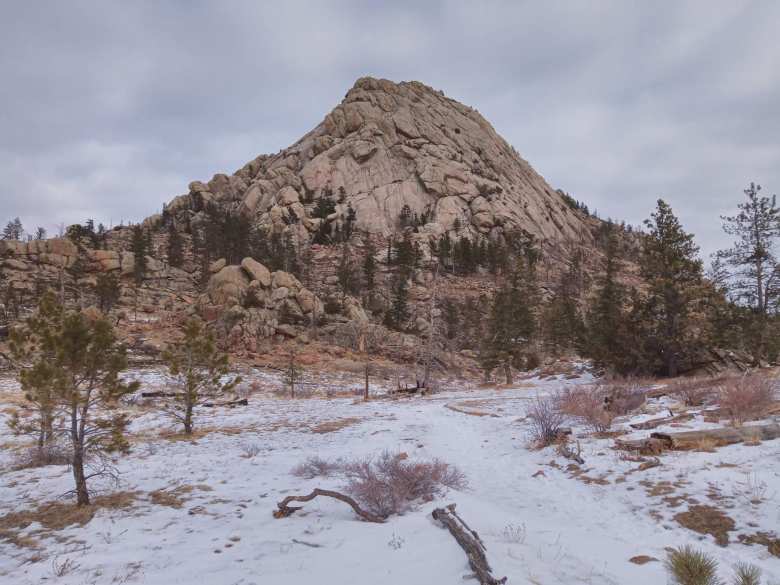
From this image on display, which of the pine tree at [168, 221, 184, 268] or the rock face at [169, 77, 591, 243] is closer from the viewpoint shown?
the pine tree at [168, 221, 184, 268]

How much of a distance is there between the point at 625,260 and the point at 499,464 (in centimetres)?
9946

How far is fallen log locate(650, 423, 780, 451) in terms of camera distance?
24.2 feet

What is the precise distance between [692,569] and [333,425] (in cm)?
1211

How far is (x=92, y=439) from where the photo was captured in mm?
7027

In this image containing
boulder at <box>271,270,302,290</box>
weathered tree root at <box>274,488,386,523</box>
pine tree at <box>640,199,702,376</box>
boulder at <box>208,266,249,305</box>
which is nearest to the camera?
weathered tree root at <box>274,488,386,523</box>

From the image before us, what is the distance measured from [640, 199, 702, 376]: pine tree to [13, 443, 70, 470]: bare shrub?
26572 mm

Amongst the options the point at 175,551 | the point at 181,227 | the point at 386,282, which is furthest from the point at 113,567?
the point at 181,227

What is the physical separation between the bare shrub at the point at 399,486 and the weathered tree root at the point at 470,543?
39.3 inches

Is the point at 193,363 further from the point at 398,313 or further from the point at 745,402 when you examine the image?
the point at 398,313

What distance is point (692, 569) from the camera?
13.0ft

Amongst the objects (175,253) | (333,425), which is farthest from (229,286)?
(333,425)

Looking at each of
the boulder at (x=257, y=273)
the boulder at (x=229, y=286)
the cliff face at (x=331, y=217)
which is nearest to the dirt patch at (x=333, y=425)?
the cliff face at (x=331, y=217)

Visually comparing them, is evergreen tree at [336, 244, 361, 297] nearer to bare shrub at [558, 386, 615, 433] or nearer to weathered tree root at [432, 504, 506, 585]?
bare shrub at [558, 386, 615, 433]

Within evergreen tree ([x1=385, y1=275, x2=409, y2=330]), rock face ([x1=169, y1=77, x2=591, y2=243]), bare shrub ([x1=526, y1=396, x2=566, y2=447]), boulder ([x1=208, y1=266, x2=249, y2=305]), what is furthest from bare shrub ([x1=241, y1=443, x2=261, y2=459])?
rock face ([x1=169, y1=77, x2=591, y2=243])
